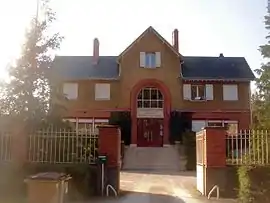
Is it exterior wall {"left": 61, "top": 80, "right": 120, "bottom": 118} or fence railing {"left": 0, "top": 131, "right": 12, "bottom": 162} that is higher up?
exterior wall {"left": 61, "top": 80, "right": 120, "bottom": 118}

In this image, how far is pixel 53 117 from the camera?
18.1m

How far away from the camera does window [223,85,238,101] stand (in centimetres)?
4134

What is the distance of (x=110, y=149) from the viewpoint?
16.5m

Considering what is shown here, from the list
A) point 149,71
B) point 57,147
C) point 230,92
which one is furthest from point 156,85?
point 57,147

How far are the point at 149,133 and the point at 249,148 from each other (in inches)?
981

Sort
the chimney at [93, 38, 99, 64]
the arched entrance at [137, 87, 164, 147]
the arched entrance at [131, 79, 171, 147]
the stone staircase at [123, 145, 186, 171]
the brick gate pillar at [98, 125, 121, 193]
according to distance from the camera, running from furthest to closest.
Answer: the chimney at [93, 38, 99, 64] → the arched entrance at [137, 87, 164, 147] → the arched entrance at [131, 79, 171, 147] → the stone staircase at [123, 145, 186, 171] → the brick gate pillar at [98, 125, 121, 193]

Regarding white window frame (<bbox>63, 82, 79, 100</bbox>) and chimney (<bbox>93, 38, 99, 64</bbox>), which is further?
chimney (<bbox>93, 38, 99, 64</bbox>)

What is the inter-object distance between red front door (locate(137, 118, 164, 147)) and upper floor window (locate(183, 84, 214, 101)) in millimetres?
3535

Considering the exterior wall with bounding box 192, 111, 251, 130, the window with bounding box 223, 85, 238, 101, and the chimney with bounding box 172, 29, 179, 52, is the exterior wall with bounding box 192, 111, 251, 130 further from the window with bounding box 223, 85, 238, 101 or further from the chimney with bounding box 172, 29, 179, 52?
the chimney with bounding box 172, 29, 179, 52

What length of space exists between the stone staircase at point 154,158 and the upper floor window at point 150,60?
25.6 feet

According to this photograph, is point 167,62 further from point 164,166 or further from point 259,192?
point 259,192

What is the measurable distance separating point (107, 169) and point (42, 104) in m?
4.14

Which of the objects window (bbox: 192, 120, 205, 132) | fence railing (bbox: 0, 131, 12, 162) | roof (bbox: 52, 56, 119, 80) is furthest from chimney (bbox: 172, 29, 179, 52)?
fence railing (bbox: 0, 131, 12, 162)

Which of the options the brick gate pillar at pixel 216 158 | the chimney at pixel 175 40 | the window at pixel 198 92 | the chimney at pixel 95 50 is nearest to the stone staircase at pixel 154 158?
the window at pixel 198 92
